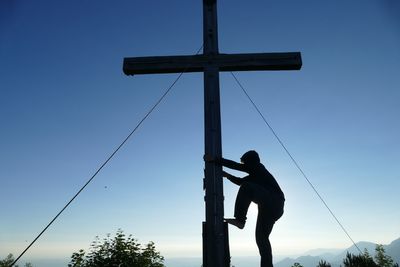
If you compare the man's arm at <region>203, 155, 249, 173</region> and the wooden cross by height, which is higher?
the wooden cross

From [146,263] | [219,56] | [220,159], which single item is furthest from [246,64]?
[146,263]

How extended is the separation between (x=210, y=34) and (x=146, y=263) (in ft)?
91.1

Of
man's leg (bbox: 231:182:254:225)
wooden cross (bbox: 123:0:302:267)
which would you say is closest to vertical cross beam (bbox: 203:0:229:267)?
wooden cross (bbox: 123:0:302:267)

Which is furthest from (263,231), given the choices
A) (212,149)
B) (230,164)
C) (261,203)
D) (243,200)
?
(212,149)

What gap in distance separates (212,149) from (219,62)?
4.58ft

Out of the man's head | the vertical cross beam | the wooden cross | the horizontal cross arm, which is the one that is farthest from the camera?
the horizontal cross arm

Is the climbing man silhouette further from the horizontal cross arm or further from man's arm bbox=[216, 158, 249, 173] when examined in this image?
the horizontal cross arm

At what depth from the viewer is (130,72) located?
4.71 meters

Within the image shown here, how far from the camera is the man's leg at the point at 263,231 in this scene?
394 centimetres

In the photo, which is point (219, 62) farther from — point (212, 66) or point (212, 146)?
point (212, 146)

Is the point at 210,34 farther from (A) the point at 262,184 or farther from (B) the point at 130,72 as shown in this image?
(A) the point at 262,184

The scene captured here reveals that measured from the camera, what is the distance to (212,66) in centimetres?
456

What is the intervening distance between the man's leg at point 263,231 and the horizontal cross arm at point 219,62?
2101 mm

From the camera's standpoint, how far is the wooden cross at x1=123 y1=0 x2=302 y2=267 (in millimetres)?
3914
